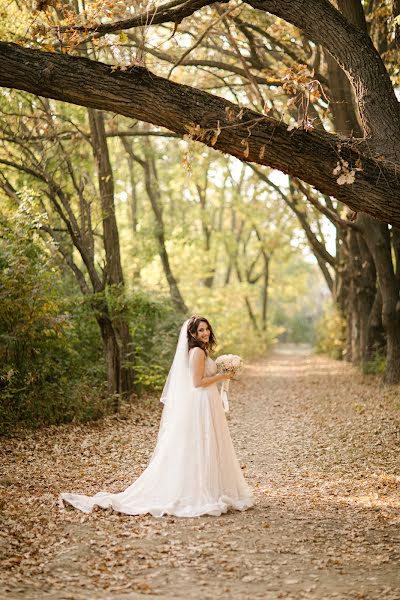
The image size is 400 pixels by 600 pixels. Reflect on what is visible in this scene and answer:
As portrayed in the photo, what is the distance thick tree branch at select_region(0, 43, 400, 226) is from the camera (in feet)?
22.7

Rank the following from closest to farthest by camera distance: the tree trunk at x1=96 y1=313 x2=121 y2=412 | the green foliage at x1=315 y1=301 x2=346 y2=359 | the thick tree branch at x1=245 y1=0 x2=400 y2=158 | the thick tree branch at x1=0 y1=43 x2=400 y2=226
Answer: the thick tree branch at x1=0 y1=43 x2=400 y2=226, the thick tree branch at x1=245 y1=0 x2=400 y2=158, the tree trunk at x1=96 y1=313 x2=121 y2=412, the green foliage at x1=315 y1=301 x2=346 y2=359

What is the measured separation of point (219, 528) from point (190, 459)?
0.98 metres

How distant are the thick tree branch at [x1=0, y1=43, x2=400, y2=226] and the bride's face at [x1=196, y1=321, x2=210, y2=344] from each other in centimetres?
180

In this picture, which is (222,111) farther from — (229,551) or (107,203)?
(107,203)

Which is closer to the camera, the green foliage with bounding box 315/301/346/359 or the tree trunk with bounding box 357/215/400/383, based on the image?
the tree trunk with bounding box 357/215/400/383

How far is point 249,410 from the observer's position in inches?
629

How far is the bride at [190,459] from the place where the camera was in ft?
23.7

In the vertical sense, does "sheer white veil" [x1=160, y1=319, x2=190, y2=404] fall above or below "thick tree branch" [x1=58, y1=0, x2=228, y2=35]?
below

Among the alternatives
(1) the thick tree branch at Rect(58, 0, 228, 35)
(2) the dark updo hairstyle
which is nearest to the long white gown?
(2) the dark updo hairstyle

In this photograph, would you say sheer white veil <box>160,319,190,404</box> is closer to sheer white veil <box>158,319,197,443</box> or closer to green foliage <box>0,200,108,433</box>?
sheer white veil <box>158,319,197,443</box>

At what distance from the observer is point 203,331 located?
7809 millimetres

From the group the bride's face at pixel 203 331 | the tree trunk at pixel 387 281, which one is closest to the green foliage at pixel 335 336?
the tree trunk at pixel 387 281

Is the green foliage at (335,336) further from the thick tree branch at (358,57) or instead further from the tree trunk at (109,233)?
the thick tree branch at (358,57)

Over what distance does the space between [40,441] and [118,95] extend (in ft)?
19.5
